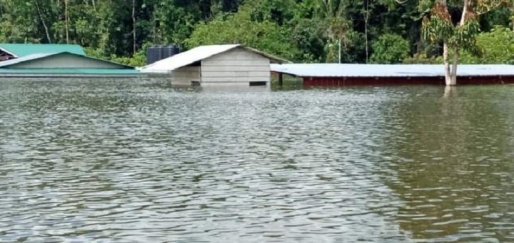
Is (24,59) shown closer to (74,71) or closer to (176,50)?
(74,71)

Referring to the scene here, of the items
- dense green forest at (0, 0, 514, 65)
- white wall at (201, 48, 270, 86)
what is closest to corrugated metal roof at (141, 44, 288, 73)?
white wall at (201, 48, 270, 86)

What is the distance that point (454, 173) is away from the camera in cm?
1577

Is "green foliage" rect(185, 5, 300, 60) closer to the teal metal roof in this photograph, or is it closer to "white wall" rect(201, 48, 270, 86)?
the teal metal roof

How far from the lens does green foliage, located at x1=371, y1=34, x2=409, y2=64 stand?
71.5m

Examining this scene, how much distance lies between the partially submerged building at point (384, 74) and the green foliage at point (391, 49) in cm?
1316

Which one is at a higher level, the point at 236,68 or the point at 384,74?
the point at 236,68

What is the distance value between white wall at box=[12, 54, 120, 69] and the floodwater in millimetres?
39244

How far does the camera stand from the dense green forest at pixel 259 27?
71438mm

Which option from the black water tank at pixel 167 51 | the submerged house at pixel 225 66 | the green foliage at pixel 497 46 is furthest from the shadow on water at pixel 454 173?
the black water tank at pixel 167 51

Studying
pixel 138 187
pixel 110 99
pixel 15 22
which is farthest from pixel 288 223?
pixel 15 22

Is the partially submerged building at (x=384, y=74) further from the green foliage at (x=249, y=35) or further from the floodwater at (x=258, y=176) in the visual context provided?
the floodwater at (x=258, y=176)

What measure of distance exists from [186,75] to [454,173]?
4053 centimetres

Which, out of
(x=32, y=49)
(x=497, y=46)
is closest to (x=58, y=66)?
(x=32, y=49)

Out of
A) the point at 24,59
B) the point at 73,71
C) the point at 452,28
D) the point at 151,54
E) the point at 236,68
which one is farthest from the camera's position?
the point at 151,54
